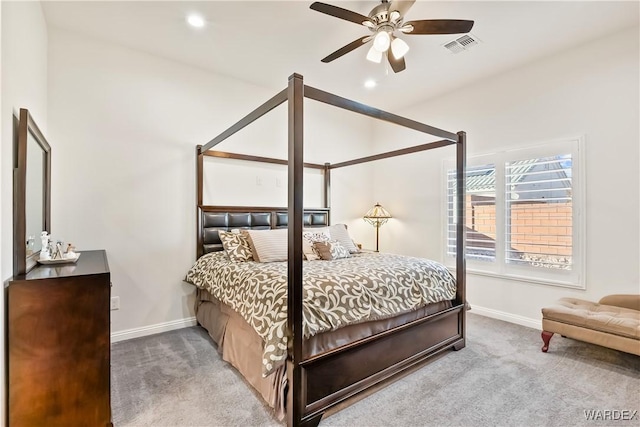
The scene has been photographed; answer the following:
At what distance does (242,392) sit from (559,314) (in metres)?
2.65

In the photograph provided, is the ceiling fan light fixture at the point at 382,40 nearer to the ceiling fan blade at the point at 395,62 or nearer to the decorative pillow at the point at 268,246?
the ceiling fan blade at the point at 395,62

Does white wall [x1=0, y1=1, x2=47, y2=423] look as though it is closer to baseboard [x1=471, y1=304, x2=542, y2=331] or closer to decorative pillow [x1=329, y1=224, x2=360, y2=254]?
decorative pillow [x1=329, y1=224, x2=360, y2=254]

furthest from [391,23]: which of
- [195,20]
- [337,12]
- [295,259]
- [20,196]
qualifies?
[20,196]

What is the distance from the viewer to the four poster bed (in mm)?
1711

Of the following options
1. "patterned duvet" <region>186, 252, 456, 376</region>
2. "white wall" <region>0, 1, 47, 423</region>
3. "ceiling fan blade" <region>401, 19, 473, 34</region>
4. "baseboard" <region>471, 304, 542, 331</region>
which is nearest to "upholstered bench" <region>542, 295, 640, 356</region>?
"baseboard" <region>471, 304, 542, 331</region>

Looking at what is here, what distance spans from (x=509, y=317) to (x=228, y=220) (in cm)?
346

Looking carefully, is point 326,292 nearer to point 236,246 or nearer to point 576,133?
point 236,246

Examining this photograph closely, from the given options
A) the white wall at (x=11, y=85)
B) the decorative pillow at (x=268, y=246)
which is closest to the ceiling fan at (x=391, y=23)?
the white wall at (x=11, y=85)

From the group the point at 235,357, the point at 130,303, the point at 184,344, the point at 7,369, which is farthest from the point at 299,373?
the point at 130,303

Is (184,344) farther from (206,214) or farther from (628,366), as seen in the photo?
(628,366)

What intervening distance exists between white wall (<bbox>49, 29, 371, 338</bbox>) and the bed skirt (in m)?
0.77

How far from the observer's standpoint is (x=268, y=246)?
9.68 feet

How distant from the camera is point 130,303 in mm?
3033

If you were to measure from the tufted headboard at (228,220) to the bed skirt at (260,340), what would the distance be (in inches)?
27.5
